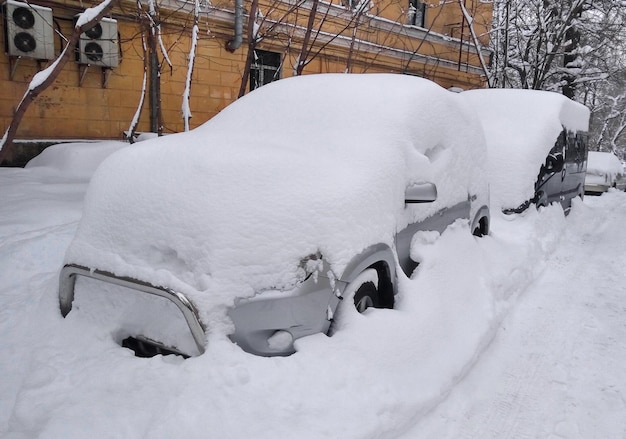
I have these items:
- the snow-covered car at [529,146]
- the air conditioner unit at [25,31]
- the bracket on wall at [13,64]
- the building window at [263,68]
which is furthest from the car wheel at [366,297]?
the building window at [263,68]

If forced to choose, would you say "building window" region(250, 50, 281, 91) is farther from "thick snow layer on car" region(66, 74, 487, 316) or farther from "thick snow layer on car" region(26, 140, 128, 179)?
"thick snow layer on car" region(66, 74, 487, 316)

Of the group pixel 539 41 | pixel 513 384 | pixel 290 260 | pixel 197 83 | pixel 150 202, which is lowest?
pixel 513 384

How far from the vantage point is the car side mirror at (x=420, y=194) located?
2957mm

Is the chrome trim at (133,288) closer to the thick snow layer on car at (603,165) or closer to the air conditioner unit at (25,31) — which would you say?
the air conditioner unit at (25,31)

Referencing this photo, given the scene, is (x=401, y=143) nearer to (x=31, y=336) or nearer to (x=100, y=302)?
(x=100, y=302)

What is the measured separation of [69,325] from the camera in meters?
2.61

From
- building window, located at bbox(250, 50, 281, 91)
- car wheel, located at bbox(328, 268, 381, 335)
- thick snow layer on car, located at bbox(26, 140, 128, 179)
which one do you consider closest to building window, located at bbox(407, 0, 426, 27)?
building window, located at bbox(250, 50, 281, 91)

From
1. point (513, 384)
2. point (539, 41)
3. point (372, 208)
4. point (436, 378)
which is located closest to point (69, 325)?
point (372, 208)

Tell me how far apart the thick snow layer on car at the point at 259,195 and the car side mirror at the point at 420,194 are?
47 millimetres

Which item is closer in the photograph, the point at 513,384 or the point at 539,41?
the point at 513,384

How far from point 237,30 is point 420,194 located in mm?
10001

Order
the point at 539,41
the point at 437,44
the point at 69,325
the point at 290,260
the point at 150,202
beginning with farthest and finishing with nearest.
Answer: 1. the point at 437,44
2. the point at 539,41
3. the point at 69,325
4. the point at 150,202
5. the point at 290,260

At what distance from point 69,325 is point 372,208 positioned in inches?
71.5

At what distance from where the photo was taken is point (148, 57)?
33.7ft
